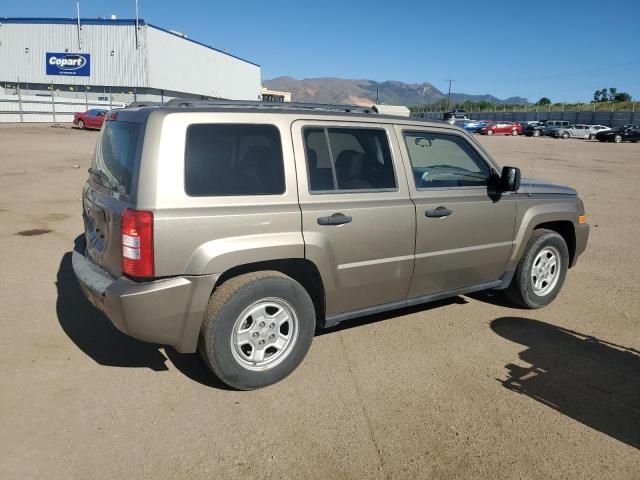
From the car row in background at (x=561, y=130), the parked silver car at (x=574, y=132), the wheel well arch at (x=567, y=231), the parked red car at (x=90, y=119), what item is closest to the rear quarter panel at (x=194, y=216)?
the wheel well arch at (x=567, y=231)

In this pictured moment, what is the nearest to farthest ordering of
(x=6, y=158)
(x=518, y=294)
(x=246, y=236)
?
(x=246, y=236) → (x=518, y=294) → (x=6, y=158)

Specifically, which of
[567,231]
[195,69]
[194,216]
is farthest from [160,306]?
[195,69]

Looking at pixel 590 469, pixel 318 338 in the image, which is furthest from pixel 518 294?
pixel 590 469

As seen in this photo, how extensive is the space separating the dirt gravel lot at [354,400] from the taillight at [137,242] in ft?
2.96

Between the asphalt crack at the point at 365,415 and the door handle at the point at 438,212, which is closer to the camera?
the asphalt crack at the point at 365,415

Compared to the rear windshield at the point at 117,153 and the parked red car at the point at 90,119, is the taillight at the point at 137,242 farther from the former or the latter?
the parked red car at the point at 90,119

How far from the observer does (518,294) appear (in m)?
5.02

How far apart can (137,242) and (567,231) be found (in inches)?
169

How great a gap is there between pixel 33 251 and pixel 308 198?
463cm

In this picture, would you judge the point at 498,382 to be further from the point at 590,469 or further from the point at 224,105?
the point at 224,105

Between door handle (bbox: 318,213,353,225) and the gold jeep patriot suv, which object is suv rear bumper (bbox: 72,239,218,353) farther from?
door handle (bbox: 318,213,353,225)

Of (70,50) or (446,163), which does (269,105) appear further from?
(70,50)

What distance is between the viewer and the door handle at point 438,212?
13.4 ft

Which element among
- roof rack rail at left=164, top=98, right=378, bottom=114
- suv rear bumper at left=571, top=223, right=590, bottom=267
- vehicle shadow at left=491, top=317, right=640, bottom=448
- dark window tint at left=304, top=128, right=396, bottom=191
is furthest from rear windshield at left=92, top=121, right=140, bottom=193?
suv rear bumper at left=571, top=223, right=590, bottom=267
